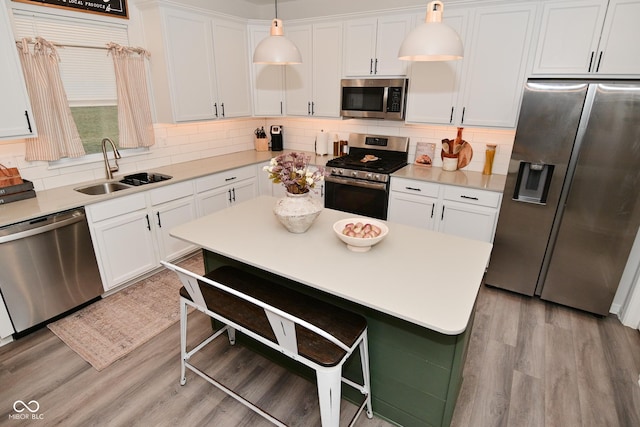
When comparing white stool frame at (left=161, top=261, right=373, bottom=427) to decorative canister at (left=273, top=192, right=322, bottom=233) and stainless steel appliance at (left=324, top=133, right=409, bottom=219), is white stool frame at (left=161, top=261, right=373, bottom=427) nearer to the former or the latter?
decorative canister at (left=273, top=192, right=322, bottom=233)

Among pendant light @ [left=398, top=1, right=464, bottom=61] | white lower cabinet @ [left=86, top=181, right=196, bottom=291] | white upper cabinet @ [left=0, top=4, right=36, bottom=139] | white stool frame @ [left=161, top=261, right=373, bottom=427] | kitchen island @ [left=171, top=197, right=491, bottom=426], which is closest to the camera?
white stool frame @ [left=161, top=261, right=373, bottom=427]

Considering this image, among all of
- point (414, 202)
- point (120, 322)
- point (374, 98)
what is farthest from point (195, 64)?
point (414, 202)

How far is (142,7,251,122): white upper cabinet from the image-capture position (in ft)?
10.6

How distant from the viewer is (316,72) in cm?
396

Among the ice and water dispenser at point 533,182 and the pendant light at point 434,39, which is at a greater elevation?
the pendant light at point 434,39

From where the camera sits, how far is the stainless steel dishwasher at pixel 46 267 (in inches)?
90.9

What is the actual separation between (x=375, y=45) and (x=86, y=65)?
8.87ft

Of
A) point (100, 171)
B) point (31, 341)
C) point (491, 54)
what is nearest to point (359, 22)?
point (491, 54)

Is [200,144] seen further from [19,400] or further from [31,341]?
[19,400]

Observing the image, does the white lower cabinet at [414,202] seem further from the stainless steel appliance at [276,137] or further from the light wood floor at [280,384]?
the stainless steel appliance at [276,137]

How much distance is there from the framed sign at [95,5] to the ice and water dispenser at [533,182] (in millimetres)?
3757

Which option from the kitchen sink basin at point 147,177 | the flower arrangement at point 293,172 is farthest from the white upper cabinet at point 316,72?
the flower arrangement at point 293,172

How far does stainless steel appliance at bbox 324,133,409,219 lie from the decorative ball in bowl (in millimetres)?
1543

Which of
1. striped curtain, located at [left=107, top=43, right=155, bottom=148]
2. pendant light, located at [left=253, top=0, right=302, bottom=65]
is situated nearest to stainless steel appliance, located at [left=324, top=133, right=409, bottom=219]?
pendant light, located at [left=253, top=0, right=302, bottom=65]
